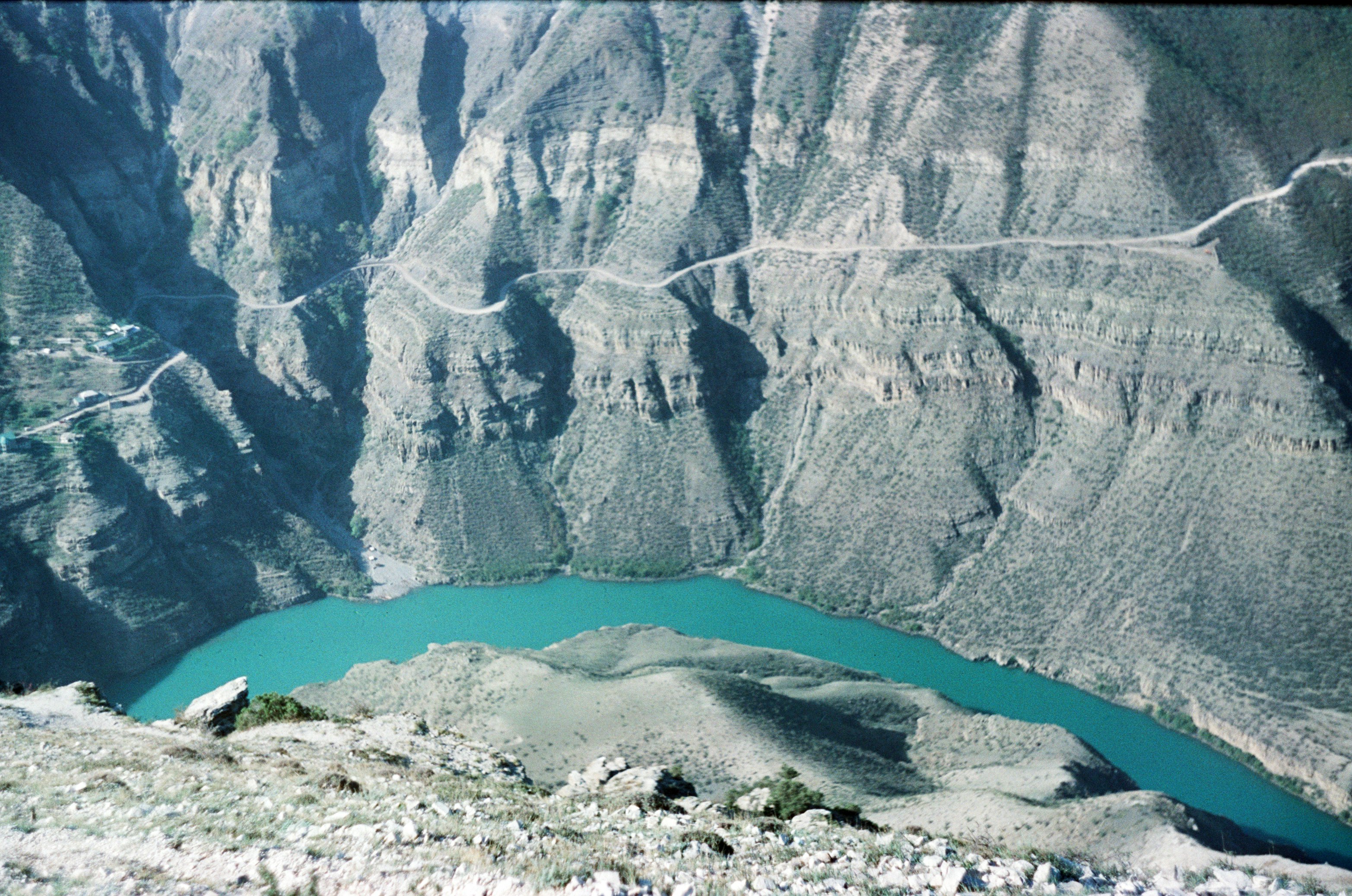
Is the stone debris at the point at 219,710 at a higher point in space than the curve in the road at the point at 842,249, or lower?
lower

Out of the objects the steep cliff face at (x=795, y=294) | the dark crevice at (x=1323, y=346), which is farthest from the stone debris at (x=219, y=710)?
the dark crevice at (x=1323, y=346)

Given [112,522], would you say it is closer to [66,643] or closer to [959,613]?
[66,643]

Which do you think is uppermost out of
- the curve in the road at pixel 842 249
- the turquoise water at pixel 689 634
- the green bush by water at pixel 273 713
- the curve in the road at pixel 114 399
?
the curve in the road at pixel 842 249

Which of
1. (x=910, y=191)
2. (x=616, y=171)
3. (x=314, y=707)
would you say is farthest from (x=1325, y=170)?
(x=314, y=707)

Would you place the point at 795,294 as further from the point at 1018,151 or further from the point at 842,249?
the point at 1018,151

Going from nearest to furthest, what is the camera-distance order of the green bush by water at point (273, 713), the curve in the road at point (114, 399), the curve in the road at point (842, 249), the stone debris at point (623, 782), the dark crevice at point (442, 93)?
the stone debris at point (623, 782)
the green bush by water at point (273, 713)
the curve in the road at point (842, 249)
the curve in the road at point (114, 399)
the dark crevice at point (442, 93)

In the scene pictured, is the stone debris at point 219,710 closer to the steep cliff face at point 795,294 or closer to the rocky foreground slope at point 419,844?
the rocky foreground slope at point 419,844

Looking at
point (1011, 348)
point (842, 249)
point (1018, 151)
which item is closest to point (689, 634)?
point (1011, 348)
